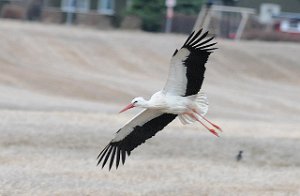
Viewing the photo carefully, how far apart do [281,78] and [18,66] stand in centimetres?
1030

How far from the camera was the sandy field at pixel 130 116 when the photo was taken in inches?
534

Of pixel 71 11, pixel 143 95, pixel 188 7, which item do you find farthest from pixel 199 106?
pixel 71 11

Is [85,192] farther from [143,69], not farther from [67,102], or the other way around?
[143,69]

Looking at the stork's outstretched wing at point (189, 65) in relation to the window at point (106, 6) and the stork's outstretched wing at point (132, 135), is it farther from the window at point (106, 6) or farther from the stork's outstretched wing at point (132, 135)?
the window at point (106, 6)

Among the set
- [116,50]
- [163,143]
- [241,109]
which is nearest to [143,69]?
[116,50]

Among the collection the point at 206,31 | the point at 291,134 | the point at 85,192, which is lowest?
the point at 291,134

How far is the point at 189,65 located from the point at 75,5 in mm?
43662

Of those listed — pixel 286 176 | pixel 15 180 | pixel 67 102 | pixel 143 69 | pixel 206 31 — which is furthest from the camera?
pixel 143 69

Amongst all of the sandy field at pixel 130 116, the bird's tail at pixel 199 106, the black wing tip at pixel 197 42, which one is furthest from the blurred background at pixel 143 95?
the bird's tail at pixel 199 106

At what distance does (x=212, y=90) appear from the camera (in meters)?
31.2

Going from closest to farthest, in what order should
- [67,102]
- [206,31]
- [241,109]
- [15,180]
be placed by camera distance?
[206,31]
[15,180]
[67,102]
[241,109]

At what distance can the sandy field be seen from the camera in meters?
13.6

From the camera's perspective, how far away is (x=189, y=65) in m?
12.2

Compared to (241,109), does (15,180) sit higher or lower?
higher
